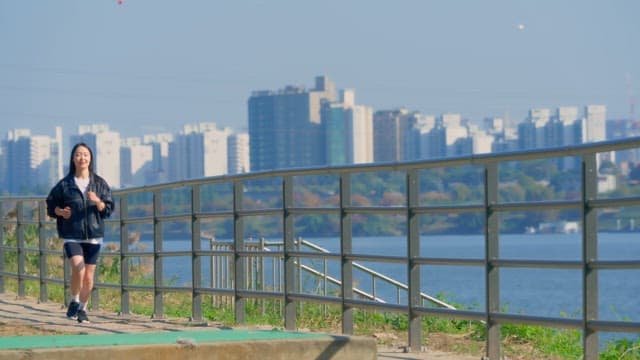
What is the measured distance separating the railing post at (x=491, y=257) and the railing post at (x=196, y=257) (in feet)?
16.2

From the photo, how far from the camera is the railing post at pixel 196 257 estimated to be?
1542cm

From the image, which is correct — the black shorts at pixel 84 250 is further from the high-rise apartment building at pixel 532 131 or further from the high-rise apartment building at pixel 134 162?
the high-rise apartment building at pixel 532 131

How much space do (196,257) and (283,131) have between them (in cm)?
16624

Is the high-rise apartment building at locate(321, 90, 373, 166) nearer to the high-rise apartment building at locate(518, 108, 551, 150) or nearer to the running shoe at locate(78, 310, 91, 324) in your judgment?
the high-rise apartment building at locate(518, 108, 551, 150)

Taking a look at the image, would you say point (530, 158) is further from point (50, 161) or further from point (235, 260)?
point (50, 161)

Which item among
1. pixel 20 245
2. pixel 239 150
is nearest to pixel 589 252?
pixel 20 245

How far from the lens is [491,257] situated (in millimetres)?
10945

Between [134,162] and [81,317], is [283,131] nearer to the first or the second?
[134,162]

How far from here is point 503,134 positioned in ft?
632

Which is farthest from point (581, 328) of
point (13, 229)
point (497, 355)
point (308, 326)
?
point (13, 229)

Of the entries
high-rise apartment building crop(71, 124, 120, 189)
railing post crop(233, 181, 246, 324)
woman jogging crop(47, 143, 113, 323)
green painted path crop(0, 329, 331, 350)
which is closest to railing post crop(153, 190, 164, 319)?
woman jogging crop(47, 143, 113, 323)

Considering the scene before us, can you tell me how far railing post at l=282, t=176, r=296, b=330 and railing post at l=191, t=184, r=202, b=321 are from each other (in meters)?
1.76

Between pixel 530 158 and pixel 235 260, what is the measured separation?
4843 mm

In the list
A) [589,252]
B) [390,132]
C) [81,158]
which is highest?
[390,132]
